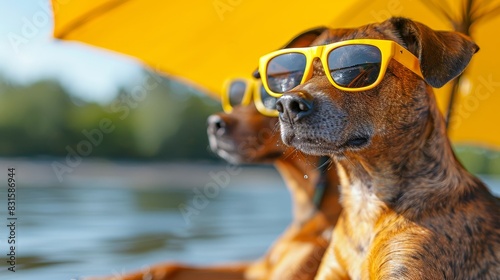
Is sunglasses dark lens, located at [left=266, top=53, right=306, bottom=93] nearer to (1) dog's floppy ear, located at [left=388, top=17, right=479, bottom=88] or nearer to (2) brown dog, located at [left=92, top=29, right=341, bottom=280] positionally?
(1) dog's floppy ear, located at [left=388, top=17, right=479, bottom=88]

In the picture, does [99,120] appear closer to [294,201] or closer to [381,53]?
[294,201]

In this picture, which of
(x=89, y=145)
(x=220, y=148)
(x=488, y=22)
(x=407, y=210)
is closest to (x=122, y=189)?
(x=89, y=145)

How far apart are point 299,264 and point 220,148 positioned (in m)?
0.81

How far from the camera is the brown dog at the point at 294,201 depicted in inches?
143

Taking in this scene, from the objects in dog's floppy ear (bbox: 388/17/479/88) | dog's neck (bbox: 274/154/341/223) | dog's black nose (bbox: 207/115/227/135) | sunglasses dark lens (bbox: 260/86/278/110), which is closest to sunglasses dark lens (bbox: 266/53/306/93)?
dog's floppy ear (bbox: 388/17/479/88)

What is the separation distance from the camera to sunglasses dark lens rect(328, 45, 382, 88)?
2.26 metres

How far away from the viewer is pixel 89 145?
5.51 meters

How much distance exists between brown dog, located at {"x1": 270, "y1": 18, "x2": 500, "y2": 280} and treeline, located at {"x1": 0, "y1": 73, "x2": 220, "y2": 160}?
413 inches

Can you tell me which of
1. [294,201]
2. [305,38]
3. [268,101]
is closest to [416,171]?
[305,38]

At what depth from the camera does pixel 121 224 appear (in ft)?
21.9

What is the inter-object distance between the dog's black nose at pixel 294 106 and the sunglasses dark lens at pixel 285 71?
26 cm

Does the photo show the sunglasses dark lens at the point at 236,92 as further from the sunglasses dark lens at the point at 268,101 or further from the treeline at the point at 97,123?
the treeline at the point at 97,123

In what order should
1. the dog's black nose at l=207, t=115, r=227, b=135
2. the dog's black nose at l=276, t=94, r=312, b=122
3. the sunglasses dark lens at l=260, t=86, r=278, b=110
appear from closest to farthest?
1. the dog's black nose at l=276, t=94, r=312, b=122
2. the sunglasses dark lens at l=260, t=86, r=278, b=110
3. the dog's black nose at l=207, t=115, r=227, b=135

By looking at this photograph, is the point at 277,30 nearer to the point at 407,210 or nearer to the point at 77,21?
the point at 77,21
